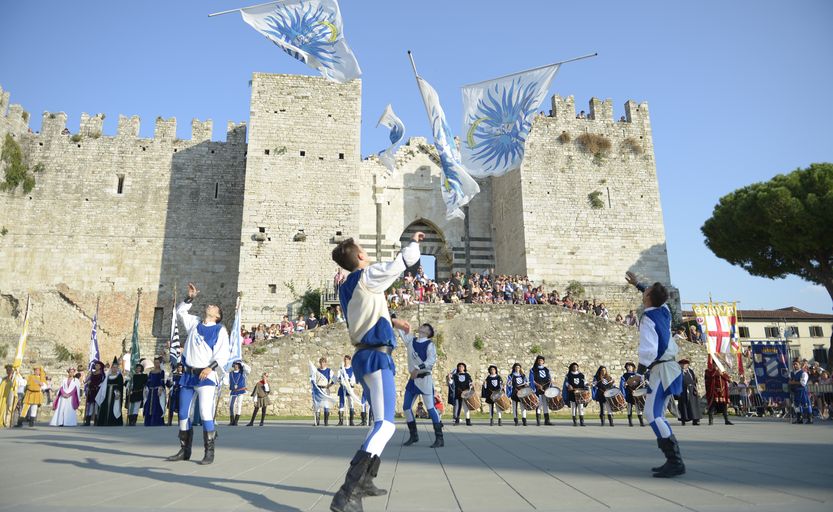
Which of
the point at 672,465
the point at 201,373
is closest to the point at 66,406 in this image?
the point at 201,373

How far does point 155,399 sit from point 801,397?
17.6 metres

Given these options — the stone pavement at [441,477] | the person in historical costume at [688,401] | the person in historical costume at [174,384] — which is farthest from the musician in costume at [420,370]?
the person in historical costume at [688,401]

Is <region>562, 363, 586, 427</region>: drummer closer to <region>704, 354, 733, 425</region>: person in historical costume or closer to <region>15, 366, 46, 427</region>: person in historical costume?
<region>704, 354, 733, 425</region>: person in historical costume

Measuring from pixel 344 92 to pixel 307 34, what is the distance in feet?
60.9

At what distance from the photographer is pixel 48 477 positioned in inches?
195

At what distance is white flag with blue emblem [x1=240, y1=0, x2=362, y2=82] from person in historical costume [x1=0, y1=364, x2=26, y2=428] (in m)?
11.2

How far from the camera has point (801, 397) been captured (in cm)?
1485

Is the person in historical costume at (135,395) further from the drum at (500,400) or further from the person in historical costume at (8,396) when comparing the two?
the drum at (500,400)

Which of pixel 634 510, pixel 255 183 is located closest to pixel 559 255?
pixel 255 183

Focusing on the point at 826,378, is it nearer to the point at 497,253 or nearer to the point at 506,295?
the point at 506,295

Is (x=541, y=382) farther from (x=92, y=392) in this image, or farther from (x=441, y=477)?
(x=92, y=392)

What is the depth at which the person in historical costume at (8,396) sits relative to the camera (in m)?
14.0

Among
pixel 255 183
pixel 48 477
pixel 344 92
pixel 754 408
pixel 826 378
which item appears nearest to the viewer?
pixel 48 477

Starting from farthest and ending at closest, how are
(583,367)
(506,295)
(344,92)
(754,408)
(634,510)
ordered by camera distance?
(344,92) → (506,295) → (583,367) → (754,408) → (634,510)
